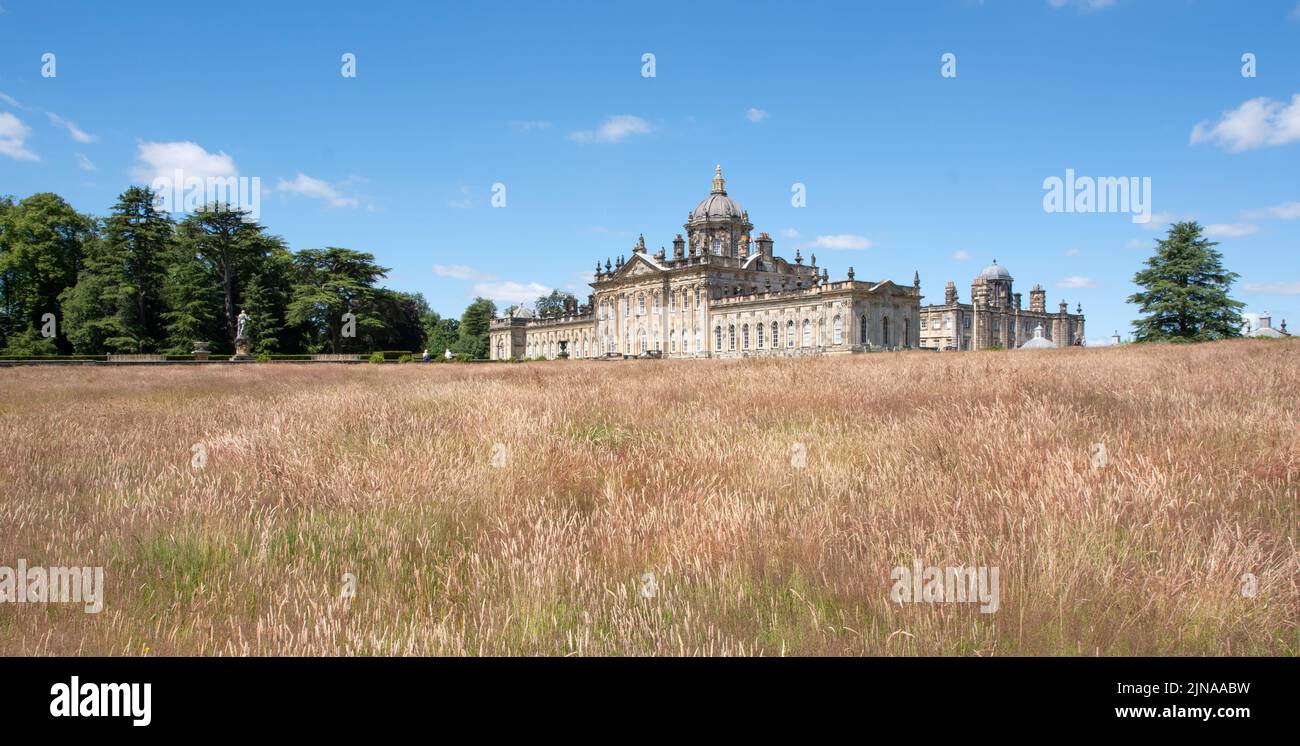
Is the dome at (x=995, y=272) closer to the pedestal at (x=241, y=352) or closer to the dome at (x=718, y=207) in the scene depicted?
the dome at (x=718, y=207)

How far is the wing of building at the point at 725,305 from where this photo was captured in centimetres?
6544

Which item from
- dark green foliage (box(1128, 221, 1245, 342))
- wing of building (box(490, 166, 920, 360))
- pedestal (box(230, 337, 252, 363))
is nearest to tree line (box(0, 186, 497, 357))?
pedestal (box(230, 337, 252, 363))

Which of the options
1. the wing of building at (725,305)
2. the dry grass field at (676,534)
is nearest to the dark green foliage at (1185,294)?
the wing of building at (725,305)

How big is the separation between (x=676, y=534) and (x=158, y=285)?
71.6m

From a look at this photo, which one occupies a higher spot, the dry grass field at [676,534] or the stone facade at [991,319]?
the stone facade at [991,319]

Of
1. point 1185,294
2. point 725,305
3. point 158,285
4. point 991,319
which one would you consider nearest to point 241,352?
point 158,285

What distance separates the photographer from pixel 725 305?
2958 inches

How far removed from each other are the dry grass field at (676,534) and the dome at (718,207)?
267 ft

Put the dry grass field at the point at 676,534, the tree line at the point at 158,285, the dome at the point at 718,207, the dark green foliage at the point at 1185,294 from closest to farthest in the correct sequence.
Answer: the dry grass field at the point at 676,534 < the dark green foliage at the point at 1185,294 < the tree line at the point at 158,285 < the dome at the point at 718,207

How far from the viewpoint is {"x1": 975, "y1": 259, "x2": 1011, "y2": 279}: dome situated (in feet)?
329

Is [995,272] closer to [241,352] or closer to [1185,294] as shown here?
[1185,294]

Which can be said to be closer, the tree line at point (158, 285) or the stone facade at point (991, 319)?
the tree line at point (158, 285)

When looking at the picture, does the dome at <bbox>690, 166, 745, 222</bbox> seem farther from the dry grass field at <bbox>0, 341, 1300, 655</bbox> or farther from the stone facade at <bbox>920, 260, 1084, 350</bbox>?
the dry grass field at <bbox>0, 341, 1300, 655</bbox>

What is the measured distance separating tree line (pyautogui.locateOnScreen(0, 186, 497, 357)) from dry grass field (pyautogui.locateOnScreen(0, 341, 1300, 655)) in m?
49.8
